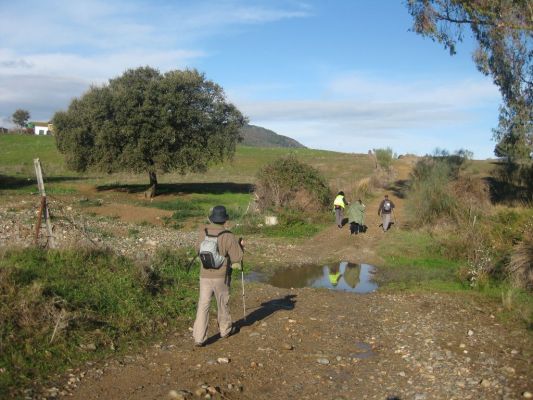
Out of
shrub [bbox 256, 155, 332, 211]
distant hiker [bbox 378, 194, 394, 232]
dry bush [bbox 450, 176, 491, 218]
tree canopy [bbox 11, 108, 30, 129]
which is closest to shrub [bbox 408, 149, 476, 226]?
dry bush [bbox 450, 176, 491, 218]

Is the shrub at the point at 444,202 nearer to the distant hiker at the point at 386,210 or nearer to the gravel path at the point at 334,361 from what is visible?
the distant hiker at the point at 386,210

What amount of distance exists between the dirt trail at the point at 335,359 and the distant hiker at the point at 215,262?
1.43ft

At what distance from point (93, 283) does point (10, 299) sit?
5.96 feet

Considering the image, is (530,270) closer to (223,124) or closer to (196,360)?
(196,360)

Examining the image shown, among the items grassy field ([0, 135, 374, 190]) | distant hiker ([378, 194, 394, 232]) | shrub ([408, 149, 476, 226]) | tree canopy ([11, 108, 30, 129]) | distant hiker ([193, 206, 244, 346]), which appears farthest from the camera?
tree canopy ([11, 108, 30, 129])

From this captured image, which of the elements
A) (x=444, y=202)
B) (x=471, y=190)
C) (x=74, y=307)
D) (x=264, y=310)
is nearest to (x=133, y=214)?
(x=444, y=202)

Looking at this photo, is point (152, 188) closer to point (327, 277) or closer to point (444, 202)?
point (444, 202)

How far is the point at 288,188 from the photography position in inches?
1043

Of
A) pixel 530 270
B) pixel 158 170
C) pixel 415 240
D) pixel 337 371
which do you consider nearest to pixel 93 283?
pixel 337 371

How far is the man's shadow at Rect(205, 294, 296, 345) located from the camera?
905 cm

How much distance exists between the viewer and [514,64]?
25547 millimetres

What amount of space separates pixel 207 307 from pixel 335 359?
1868 mm

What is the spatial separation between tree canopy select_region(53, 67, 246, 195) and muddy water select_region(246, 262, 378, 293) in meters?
20.3

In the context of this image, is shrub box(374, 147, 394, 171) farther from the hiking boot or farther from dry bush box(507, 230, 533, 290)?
the hiking boot
